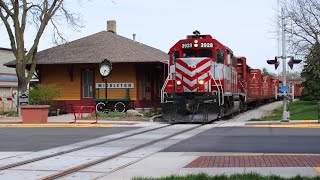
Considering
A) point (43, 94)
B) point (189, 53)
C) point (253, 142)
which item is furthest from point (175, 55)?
point (253, 142)

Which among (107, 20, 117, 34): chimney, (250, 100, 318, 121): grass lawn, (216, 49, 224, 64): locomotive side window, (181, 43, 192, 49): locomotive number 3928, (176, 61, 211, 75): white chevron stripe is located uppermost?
(107, 20, 117, 34): chimney

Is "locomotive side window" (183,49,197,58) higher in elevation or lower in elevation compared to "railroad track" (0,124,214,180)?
higher

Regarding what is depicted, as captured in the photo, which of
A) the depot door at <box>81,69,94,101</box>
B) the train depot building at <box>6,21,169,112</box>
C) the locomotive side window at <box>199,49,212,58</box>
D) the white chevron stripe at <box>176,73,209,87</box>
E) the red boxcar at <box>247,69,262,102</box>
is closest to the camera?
the white chevron stripe at <box>176,73,209,87</box>

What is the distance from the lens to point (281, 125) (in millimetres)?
22250

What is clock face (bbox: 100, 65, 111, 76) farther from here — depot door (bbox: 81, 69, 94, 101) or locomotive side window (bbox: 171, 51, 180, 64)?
locomotive side window (bbox: 171, 51, 180, 64)

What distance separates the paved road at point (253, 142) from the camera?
1345 centimetres

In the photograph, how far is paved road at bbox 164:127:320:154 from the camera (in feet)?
44.1

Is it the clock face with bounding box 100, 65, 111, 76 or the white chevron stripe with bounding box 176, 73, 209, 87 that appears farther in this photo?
the clock face with bounding box 100, 65, 111, 76

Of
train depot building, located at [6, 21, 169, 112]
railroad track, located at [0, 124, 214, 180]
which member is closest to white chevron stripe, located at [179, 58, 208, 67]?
railroad track, located at [0, 124, 214, 180]

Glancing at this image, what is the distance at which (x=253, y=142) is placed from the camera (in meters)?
15.3

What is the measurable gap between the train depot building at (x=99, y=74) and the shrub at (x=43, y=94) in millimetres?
2358

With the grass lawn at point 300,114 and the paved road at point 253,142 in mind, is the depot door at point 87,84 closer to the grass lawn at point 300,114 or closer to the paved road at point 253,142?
the grass lawn at point 300,114

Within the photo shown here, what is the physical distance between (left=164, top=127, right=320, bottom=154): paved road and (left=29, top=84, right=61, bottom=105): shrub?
16.5 metres

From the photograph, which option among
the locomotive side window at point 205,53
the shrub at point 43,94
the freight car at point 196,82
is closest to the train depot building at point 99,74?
the shrub at point 43,94
